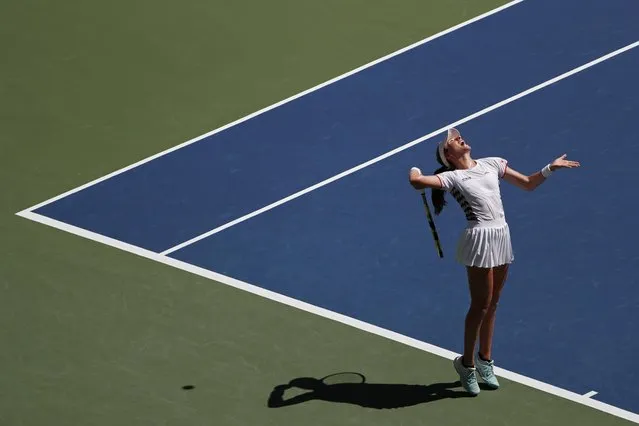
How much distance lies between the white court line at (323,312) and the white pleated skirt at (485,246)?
1.25m

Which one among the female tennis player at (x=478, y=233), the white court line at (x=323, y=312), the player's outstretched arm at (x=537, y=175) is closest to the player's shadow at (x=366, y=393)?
the female tennis player at (x=478, y=233)

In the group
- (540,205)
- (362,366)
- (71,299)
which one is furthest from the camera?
(540,205)

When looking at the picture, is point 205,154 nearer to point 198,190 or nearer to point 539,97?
point 198,190

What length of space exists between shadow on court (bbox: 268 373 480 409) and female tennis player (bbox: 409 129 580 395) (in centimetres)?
28

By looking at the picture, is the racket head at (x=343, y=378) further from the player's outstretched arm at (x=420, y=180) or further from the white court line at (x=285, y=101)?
the white court line at (x=285, y=101)

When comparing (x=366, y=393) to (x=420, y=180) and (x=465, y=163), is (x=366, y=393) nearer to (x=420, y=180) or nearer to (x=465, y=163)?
(x=420, y=180)

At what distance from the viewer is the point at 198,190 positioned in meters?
18.7

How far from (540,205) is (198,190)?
3.60 m

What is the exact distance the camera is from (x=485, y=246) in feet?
48.7

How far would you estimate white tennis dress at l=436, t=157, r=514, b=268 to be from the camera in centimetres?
1486

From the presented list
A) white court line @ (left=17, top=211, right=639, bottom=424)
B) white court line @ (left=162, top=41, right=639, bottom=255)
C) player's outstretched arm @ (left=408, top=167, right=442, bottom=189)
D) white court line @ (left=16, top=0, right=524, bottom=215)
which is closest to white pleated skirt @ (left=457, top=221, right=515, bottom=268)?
player's outstretched arm @ (left=408, top=167, right=442, bottom=189)

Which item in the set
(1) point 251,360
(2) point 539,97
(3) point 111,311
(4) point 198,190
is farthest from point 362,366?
(2) point 539,97

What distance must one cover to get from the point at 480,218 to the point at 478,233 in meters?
0.17

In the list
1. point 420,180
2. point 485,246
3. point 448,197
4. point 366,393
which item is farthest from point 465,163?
point 448,197
